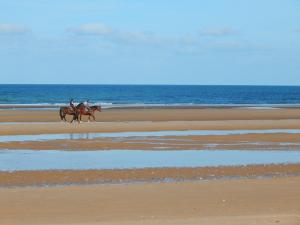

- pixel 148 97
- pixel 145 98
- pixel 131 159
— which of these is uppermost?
pixel 148 97

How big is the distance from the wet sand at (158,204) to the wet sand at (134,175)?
80 cm

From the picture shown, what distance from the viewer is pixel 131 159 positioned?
59.3ft

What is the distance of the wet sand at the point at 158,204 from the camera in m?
9.65

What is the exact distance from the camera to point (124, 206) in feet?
35.1

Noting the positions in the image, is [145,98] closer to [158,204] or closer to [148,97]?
[148,97]

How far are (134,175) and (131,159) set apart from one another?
141 inches

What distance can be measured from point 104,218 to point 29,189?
10.3 ft

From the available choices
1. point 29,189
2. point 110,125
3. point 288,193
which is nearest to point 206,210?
point 288,193

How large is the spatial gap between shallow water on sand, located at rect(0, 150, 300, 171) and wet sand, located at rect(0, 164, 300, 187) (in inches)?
35.4

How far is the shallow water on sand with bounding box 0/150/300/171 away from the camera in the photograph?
16469 millimetres

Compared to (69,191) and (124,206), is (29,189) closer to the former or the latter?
(69,191)

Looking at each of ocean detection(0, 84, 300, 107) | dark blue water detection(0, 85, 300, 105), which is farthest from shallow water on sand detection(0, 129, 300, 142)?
dark blue water detection(0, 85, 300, 105)

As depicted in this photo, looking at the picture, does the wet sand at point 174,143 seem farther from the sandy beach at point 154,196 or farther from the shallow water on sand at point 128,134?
the sandy beach at point 154,196

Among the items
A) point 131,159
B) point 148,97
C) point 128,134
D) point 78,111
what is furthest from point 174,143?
point 148,97
